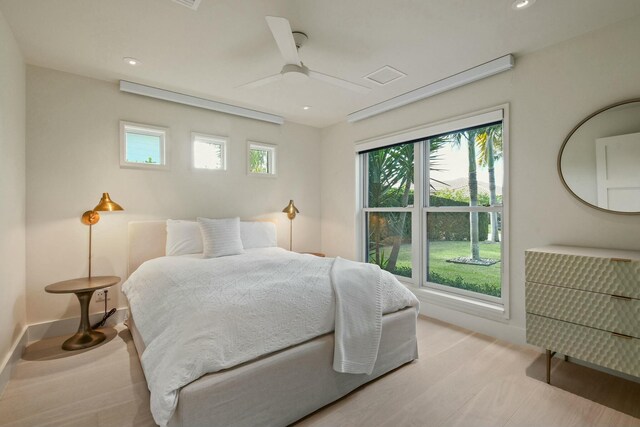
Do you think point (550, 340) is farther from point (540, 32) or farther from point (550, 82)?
point (540, 32)

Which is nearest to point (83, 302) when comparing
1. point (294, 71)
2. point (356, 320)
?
point (356, 320)

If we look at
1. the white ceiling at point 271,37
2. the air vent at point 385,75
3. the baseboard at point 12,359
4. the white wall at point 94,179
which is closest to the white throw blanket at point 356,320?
the white ceiling at point 271,37

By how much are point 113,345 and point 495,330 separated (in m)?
3.48

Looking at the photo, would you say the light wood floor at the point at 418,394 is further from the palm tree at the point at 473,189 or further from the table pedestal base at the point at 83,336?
→ the palm tree at the point at 473,189

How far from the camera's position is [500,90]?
2760 millimetres

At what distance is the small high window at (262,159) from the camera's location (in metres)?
4.20

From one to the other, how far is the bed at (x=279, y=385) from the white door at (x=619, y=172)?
174cm

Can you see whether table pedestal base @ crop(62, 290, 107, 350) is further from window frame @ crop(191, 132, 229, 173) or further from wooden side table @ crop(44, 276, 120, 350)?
window frame @ crop(191, 132, 229, 173)

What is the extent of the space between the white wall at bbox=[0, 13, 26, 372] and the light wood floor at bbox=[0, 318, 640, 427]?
384 mm

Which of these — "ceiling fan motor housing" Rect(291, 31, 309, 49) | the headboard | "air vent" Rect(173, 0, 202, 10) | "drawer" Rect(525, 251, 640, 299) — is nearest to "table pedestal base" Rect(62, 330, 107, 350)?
the headboard

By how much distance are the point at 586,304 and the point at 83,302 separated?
3898 millimetres

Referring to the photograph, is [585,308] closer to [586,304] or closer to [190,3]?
[586,304]

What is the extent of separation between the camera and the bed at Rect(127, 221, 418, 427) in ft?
4.53

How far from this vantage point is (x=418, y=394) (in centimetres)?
195
